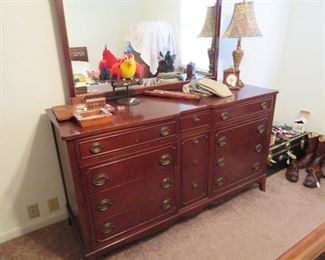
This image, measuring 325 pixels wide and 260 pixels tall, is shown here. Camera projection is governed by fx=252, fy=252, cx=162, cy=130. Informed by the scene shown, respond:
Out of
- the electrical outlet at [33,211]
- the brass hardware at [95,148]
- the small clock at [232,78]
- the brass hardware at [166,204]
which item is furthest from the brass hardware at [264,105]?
the electrical outlet at [33,211]

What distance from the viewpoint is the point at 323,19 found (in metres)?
2.30

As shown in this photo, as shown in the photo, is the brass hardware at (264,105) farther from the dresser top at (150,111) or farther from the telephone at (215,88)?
the telephone at (215,88)

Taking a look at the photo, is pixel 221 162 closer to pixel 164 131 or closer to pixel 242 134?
pixel 242 134

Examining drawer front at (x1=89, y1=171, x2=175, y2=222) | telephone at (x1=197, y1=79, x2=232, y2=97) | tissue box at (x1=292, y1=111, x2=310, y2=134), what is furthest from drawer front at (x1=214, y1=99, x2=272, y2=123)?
tissue box at (x1=292, y1=111, x2=310, y2=134)

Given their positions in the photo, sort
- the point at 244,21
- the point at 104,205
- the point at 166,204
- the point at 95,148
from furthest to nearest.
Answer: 1. the point at 244,21
2. the point at 166,204
3. the point at 104,205
4. the point at 95,148

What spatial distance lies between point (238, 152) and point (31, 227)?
5.11 ft

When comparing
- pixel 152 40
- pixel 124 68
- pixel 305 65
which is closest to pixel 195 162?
pixel 124 68

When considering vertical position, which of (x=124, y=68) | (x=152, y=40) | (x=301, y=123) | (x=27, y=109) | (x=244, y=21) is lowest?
(x=301, y=123)

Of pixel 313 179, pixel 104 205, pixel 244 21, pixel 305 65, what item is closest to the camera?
pixel 104 205

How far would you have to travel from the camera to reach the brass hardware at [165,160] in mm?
1479

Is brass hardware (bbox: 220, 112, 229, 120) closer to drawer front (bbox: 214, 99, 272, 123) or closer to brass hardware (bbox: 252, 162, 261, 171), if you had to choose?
drawer front (bbox: 214, 99, 272, 123)

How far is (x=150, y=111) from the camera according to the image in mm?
1458

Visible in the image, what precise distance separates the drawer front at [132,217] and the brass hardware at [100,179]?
0.24 metres

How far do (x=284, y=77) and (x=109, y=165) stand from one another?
2274 mm
